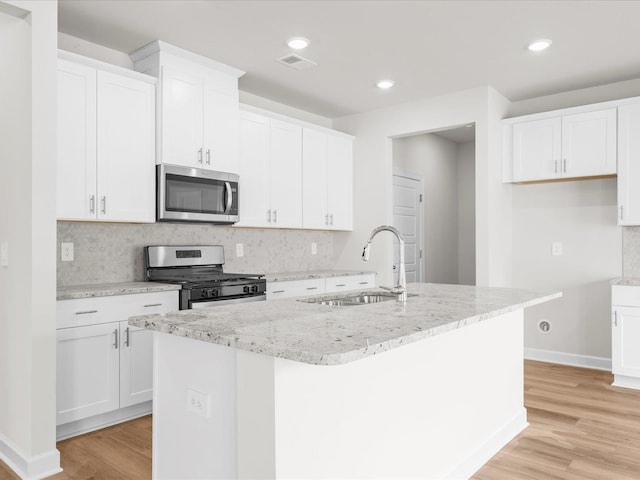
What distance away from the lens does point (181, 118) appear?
3.56 meters

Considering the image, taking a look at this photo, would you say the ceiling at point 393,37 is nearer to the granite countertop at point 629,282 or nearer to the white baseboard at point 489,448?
the granite countertop at point 629,282

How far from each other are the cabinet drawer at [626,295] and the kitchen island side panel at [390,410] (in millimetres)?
1464

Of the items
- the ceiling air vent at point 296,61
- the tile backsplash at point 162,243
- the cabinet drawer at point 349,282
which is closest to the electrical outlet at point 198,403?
the tile backsplash at point 162,243

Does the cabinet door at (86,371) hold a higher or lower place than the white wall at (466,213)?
lower

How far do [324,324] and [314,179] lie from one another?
340 centimetres

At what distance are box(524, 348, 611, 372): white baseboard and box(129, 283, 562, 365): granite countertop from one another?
8.52ft

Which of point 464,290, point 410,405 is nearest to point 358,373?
point 410,405

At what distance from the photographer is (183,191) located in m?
3.56

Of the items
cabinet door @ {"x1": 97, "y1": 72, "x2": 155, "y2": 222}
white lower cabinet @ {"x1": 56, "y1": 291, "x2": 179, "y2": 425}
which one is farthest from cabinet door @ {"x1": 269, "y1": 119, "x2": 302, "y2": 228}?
white lower cabinet @ {"x1": 56, "y1": 291, "x2": 179, "y2": 425}

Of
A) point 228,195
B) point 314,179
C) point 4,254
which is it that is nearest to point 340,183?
point 314,179

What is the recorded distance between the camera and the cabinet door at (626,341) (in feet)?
12.5

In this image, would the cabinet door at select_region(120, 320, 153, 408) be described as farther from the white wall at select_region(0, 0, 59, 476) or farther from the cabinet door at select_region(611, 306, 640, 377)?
the cabinet door at select_region(611, 306, 640, 377)

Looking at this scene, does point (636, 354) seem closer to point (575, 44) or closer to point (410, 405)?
point (575, 44)

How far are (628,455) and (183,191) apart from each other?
324 cm
